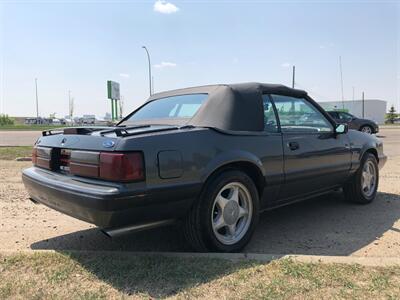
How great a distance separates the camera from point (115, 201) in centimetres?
297

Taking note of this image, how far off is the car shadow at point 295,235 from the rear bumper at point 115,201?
1.23 feet

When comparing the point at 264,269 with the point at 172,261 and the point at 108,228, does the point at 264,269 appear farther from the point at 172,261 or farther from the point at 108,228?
the point at 108,228

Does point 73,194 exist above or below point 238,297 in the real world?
above

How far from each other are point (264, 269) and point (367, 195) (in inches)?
124

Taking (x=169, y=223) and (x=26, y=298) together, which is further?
(x=169, y=223)

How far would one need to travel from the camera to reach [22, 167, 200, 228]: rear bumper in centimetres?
300

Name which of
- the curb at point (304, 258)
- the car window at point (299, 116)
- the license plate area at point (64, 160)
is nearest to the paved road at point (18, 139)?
the license plate area at point (64, 160)

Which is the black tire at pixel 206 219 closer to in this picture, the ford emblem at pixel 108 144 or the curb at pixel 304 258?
the curb at pixel 304 258

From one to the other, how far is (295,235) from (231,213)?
996mm

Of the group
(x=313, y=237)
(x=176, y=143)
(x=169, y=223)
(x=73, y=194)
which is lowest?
(x=313, y=237)

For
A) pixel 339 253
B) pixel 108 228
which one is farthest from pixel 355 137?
pixel 108 228

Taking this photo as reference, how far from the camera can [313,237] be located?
427 cm

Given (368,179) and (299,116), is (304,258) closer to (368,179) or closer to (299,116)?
(299,116)

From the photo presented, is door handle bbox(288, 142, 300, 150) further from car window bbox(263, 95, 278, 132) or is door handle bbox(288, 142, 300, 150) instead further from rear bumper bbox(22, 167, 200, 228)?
rear bumper bbox(22, 167, 200, 228)
